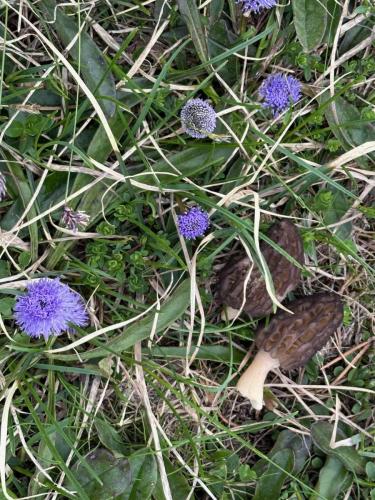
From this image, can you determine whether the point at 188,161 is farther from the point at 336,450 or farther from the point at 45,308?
the point at 336,450

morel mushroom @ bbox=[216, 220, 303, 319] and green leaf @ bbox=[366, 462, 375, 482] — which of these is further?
green leaf @ bbox=[366, 462, 375, 482]

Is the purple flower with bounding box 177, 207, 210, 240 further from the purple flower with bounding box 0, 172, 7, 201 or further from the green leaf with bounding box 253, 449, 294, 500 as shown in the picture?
the green leaf with bounding box 253, 449, 294, 500

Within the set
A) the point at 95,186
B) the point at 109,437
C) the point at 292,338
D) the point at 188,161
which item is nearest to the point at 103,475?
the point at 109,437

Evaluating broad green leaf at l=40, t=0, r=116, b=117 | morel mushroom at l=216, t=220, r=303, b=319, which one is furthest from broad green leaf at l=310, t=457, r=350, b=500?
broad green leaf at l=40, t=0, r=116, b=117

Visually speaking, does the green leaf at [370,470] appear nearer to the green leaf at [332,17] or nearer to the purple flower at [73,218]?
the purple flower at [73,218]

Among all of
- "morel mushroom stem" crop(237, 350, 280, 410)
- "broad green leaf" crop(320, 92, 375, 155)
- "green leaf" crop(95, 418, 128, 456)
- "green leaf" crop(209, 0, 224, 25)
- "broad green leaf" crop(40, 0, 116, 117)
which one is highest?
"green leaf" crop(209, 0, 224, 25)

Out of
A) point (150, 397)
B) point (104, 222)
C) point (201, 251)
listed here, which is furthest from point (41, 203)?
point (150, 397)

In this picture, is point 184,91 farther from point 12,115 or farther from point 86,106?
point 12,115
